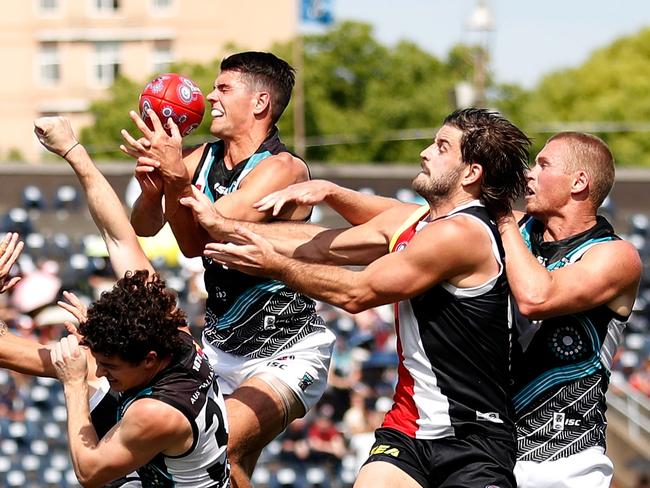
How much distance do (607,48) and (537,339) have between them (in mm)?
65680

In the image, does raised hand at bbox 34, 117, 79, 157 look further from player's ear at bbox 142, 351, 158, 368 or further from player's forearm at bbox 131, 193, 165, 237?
player's ear at bbox 142, 351, 158, 368

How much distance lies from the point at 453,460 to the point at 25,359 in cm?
203

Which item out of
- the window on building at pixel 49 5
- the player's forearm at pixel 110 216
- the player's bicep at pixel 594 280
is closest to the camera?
the player's bicep at pixel 594 280

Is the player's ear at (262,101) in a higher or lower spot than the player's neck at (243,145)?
higher

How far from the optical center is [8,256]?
232 inches

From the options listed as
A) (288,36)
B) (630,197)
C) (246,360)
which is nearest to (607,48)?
(288,36)

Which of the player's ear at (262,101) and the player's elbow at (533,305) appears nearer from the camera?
the player's elbow at (533,305)

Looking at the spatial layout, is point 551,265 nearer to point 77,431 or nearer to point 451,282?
point 451,282

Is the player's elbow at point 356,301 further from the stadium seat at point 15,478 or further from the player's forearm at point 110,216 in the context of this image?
the stadium seat at point 15,478

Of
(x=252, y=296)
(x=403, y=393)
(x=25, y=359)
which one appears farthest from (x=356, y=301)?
(x=25, y=359)

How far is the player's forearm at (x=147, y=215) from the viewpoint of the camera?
625 centimetres

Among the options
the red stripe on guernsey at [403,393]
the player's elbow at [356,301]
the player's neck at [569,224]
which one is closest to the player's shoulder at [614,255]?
the player's neck at [569,224]

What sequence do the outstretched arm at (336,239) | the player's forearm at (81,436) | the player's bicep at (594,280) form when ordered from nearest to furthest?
1. the player's forearm at (81,436)
2. the player's bicep at (594,280)
3. the outstretched arm at (336,239)

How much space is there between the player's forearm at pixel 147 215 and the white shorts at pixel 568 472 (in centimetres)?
219
